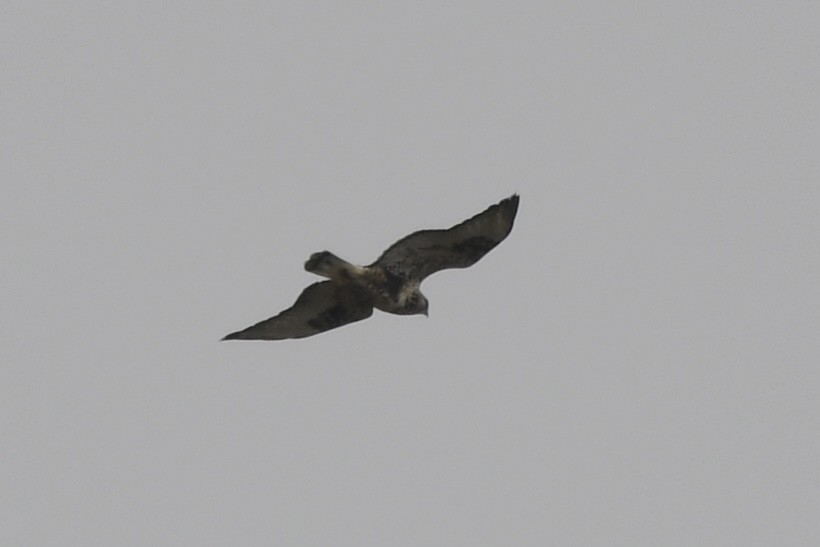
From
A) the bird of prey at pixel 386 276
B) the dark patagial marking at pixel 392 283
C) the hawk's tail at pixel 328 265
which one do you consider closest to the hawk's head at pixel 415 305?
the bird of prey at pixel 386 276

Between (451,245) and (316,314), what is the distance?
1757 millimetres

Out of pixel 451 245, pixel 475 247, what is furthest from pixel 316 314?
pixel 475 247

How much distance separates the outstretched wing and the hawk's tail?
16.9 inches

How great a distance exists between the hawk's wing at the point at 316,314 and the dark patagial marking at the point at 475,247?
1159mm

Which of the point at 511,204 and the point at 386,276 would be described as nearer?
the point at 511,204

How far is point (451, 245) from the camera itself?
17688 millimetres

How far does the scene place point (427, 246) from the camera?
696 inches

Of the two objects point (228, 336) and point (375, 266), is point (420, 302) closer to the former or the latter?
point (375, 266)

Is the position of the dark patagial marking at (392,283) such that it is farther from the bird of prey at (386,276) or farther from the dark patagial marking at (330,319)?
the dark patagial marking at (330,319)

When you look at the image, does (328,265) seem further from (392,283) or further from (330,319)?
(330,319)

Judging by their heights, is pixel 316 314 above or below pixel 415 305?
above

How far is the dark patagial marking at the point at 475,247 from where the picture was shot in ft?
57.7

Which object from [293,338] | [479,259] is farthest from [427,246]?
[293,338]

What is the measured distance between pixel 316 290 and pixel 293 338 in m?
0.74
